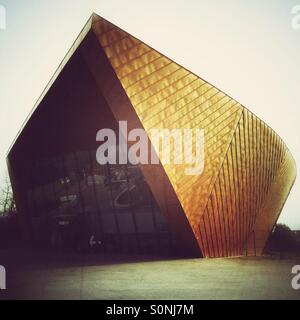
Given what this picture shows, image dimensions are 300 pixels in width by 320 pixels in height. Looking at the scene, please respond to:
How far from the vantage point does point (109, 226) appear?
1858cm

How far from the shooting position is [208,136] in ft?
52.7

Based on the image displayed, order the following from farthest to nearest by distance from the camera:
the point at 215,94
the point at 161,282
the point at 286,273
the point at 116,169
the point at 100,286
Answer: the point at 116,169 → the point at 215,94 → the point at 286,273 → the point at 161,282 → the point at 100,286

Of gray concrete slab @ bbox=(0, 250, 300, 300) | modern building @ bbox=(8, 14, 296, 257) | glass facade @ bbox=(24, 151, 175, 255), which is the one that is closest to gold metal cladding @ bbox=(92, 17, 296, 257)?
modern building @ bbox=(8, 14, 296, 257)

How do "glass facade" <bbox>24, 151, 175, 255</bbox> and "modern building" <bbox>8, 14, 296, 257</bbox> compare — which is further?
"glass facade" <bbox>24, 151, 175, 255</bbox>

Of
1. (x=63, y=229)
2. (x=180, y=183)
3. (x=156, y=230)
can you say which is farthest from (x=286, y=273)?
(x=63, y=229)

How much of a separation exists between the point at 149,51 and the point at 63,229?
38.1 feet

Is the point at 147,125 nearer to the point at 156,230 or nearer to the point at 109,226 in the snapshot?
the point at 156,230

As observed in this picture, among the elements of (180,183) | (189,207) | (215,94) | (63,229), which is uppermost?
(215,94)

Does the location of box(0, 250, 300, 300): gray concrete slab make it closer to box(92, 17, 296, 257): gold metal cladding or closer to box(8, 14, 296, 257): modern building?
box(92, 17, 296, 257): gold metal cladding

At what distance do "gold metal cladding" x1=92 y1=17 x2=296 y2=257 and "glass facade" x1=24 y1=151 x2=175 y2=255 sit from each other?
243 cm

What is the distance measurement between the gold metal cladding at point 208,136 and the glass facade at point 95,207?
2434 mm

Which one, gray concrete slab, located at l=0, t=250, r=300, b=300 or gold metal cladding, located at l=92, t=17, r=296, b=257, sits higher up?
gold metal cladding, located at l=92, t=17, r=296, b=257

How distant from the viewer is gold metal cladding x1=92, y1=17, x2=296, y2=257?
14.2 m

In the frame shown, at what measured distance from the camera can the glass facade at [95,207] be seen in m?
17.2
